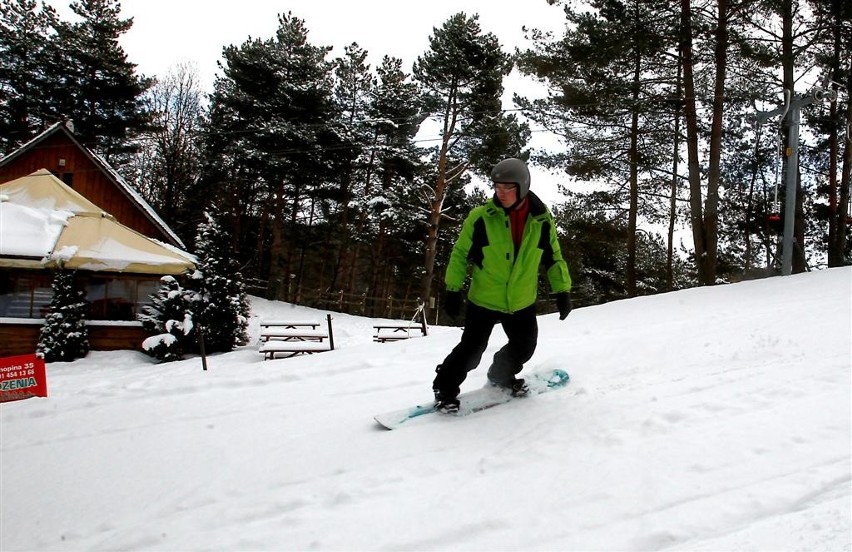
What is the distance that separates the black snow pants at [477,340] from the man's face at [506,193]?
76 centimetres

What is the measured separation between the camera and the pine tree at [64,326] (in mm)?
13305

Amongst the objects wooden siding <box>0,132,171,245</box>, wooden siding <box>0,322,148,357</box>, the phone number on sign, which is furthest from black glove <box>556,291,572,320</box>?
wooden siding <box>0,132,171,245</box>

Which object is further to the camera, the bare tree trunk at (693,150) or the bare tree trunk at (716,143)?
the bare tree trunk at (693,150)

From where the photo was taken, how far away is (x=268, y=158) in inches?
933

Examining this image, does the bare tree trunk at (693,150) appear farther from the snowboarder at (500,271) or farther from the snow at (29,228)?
the snow at (29,228)

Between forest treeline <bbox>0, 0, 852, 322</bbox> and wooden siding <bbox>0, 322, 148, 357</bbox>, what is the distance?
3845 millimetres

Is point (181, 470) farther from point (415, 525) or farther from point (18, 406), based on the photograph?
point (18, 406)

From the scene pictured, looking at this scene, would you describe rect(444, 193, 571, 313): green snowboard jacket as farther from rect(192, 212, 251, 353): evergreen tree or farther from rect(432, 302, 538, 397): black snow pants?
rect(192, 212, 251, 353): evergreen tree

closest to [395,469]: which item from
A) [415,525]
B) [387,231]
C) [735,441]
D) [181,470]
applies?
[415,525]

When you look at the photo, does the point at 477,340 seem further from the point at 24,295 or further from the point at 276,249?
the point at 276,249

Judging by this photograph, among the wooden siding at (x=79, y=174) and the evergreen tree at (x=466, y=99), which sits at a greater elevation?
→ the evergreen tree at (x=466, y=99)

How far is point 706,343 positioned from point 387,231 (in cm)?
2400

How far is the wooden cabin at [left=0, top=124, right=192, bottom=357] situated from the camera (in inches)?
551

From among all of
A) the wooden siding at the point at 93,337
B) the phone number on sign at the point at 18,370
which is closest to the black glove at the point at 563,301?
the phone number on sign at the point at 18,370
